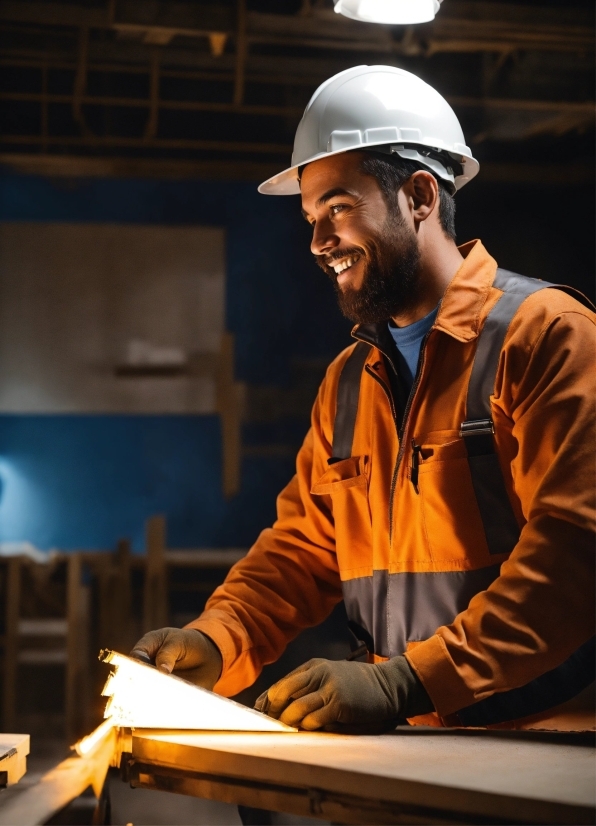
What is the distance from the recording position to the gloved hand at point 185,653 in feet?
6.05

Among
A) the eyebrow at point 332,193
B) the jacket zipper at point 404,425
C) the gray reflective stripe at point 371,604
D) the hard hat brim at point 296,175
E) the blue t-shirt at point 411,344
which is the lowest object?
the gray reflective stripe at point 371,604

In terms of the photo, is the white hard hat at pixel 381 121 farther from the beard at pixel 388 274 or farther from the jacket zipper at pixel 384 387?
the jacket zipper at pixel 384 387

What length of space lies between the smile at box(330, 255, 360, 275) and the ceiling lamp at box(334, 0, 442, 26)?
20.3 inches

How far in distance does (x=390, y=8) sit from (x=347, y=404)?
Result: 87cm

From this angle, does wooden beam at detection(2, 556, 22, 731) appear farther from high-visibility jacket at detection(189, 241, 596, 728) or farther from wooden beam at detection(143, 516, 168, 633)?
high-visibility jacket at detection(189, 241, 596, 728)

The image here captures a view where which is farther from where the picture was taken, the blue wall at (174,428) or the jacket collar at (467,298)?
the blue wall at (174,428)

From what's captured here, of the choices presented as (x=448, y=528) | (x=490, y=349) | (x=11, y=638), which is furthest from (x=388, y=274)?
(x=11, y=638)

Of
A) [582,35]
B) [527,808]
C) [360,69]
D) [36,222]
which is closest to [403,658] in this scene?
[527,808]

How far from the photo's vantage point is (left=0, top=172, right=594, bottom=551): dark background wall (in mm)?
5648

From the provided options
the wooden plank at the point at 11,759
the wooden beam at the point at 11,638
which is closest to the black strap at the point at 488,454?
the wooden plank at the point at 11,759

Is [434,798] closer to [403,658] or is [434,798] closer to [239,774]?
[239,774]

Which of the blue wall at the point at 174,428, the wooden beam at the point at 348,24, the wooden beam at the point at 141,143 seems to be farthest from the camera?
the blue wall at the point at 174,428

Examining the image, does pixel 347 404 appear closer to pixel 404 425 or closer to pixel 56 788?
pixel 404 425

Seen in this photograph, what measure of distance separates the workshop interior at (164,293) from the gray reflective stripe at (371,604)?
3058 millimetres
